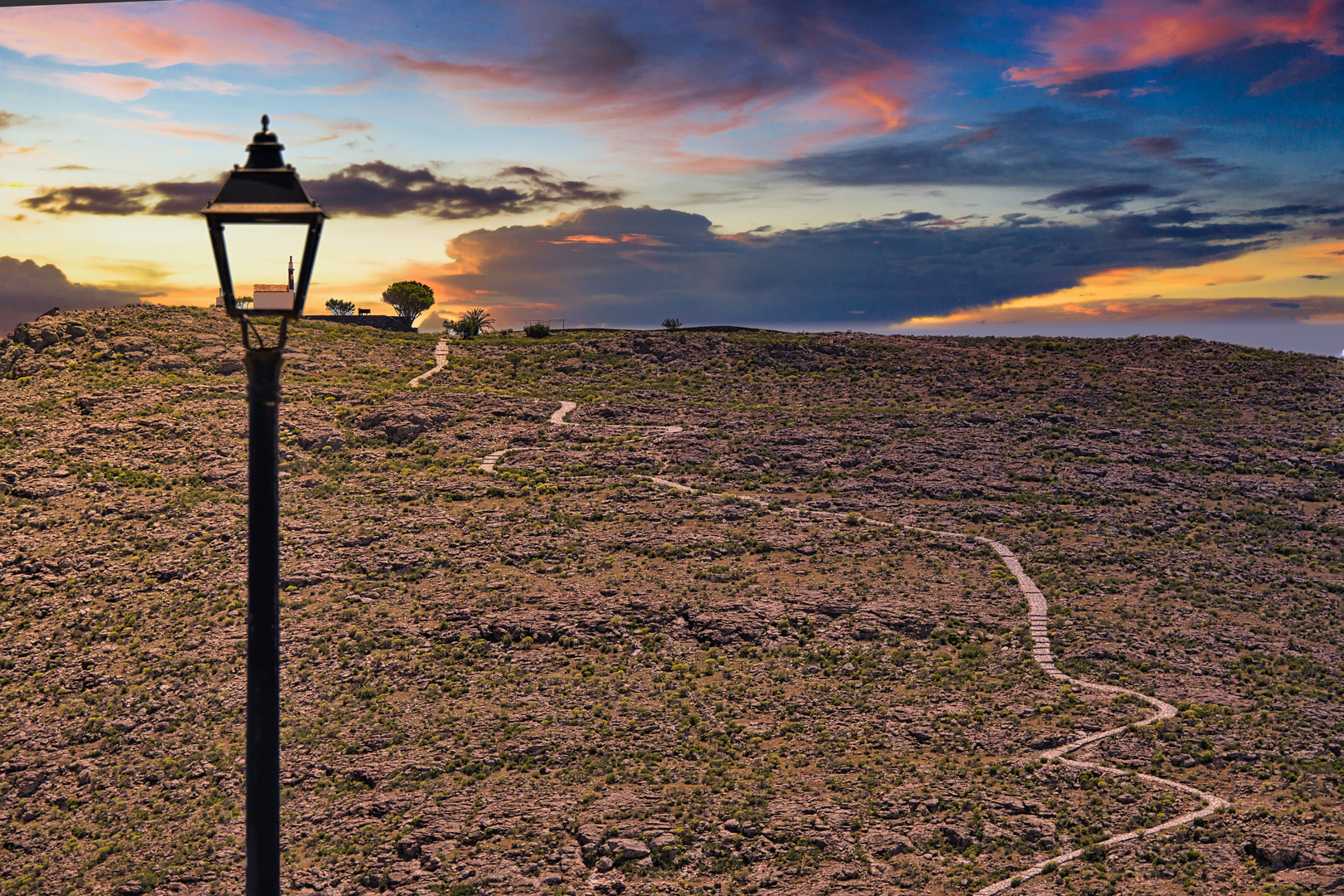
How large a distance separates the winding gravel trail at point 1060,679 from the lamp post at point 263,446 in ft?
52.2

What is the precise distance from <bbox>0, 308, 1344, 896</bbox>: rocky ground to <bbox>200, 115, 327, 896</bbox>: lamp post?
14562mm

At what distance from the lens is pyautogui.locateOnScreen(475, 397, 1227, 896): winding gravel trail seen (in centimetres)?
1747

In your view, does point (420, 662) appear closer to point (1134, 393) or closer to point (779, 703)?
point (779, 703)

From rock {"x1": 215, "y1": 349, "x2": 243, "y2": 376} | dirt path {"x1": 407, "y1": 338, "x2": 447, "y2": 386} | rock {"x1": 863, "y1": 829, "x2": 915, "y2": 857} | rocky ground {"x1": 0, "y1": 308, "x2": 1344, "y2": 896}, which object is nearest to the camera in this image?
rock {"x1": 863, "y1": 829, "x2": 915, "y2": 857}

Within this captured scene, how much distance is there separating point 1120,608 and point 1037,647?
4505mm

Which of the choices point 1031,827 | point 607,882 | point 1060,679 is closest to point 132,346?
point 607,882

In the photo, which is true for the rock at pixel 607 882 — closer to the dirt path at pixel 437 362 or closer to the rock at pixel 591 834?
the rock at pixel 591 834

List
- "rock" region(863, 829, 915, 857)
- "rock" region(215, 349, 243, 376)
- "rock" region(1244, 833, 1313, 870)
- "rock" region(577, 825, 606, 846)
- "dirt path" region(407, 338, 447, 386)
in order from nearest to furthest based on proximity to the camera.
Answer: "rock" region(1244, 833, 1313, 870)
"rock" region(863, 829, 915, 857)
"rock" region(577, 825, 606, 846)
"rock" region(215, 349, 243, 376)
"dirt path" region(407, 338, 447, 386)

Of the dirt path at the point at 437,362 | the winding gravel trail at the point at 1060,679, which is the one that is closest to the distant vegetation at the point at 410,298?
the dirt path at the point at 437,362

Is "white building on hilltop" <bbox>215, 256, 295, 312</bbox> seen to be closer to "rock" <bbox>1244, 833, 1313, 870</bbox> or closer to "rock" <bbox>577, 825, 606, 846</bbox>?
"rock" <bbox>577, 825, 606, 846</bbox>

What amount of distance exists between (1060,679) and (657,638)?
12.1 meters

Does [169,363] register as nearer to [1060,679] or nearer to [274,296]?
[1060,679]

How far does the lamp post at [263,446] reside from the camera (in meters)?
4.62

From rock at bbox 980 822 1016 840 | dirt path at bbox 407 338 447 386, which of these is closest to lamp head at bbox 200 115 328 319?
rock at bbox 980 822 1016 840
